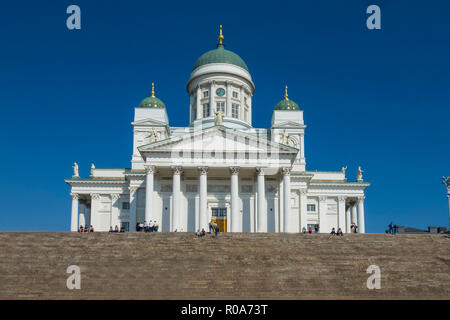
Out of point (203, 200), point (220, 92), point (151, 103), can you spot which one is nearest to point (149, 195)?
point (203, 200)

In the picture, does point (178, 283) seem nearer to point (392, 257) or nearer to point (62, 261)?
point (62, 261)

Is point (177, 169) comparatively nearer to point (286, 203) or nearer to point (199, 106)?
point (286, 203)

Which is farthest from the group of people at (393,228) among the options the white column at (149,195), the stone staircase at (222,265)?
the white column at (149,195)

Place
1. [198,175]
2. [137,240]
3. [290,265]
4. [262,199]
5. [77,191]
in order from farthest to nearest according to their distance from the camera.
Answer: [77,191] → [198,175] → [262,199] → [137,240] → [290,265]

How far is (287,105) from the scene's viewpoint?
5453 centimetres

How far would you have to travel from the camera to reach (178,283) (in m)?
21.0

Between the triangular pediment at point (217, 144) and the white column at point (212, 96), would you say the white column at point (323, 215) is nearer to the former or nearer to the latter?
the triangular pediment at point (217, 144)

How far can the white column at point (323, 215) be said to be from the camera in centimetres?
4891

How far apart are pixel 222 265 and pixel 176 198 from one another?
14848 millimetres

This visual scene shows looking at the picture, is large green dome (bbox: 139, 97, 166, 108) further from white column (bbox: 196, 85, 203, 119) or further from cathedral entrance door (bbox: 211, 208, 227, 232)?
cathedral entrance door (bbox: 211, 208, 227, 232)

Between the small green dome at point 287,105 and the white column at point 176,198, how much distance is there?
2076cm

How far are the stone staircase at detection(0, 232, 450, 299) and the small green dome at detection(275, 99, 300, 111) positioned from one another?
88.7ft
